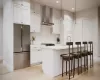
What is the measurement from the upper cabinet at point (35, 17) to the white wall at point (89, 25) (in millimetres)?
3225

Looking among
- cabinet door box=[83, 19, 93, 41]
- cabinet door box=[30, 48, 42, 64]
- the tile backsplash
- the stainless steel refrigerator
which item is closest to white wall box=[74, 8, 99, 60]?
cabinet door box=[83, 19, 93, 41]

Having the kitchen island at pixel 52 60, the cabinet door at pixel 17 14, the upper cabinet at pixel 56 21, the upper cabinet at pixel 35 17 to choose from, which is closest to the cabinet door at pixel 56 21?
the upper cabinet at pixel 56 21

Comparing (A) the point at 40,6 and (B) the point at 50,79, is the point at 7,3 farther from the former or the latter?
(B) the point at 50,79

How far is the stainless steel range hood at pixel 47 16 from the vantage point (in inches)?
241

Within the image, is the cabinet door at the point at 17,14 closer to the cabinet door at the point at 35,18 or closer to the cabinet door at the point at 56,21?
the cabinet door at the point at 35,18

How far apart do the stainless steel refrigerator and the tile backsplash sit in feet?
3.79

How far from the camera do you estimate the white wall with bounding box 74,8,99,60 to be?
6.67 meters

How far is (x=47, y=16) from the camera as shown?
6293 mm

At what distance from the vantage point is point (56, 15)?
22.6 ft

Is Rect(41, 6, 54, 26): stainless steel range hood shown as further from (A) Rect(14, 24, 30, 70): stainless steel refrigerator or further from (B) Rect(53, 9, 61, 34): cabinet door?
(A) Rect(14, 24, 30, 70): stainless steel refrigerator

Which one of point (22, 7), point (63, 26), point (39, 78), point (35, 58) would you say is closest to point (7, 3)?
point (22, 7)

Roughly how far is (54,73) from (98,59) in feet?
12.9

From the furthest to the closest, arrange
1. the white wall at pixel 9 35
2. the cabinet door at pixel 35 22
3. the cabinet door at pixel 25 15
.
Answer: the cabinet door at pixel 35 22, the cabinet door at pixel 25 15, the white wall at pixel 9 35

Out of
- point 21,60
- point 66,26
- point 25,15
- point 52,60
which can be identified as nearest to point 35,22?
point 25,15
